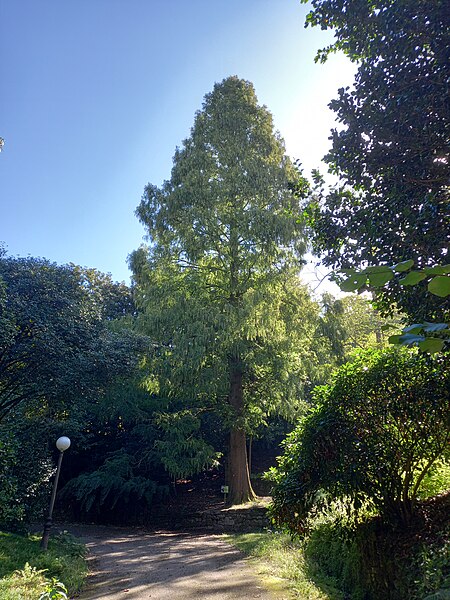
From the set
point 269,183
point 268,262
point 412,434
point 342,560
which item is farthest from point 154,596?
point 269,183

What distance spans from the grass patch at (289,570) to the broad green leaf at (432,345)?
471 centimetres

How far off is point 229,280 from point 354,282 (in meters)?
11.5

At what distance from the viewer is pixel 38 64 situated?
23.0 ft

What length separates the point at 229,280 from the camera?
12344 mm

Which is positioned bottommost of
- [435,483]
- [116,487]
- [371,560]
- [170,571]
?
[170,571]

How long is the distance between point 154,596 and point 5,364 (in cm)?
596

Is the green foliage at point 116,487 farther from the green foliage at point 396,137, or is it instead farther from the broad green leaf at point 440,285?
the broad green leaf at point 440,285

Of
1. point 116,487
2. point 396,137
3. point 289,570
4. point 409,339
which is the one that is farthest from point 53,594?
point 116,487

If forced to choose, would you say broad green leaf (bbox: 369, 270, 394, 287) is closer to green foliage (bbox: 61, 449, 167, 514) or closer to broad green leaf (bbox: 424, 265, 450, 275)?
broad green leaf (bbox: 424, 265, 450, 275)

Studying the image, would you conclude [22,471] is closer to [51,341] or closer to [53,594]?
[51,341]

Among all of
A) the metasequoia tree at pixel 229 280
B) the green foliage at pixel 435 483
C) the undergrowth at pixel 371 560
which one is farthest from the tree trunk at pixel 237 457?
the green foliage at pixel 435 483

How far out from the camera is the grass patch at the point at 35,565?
496 cm

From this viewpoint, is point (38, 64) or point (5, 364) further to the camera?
point (5, 364)

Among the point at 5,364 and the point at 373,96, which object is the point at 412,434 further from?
the point at 5,364
